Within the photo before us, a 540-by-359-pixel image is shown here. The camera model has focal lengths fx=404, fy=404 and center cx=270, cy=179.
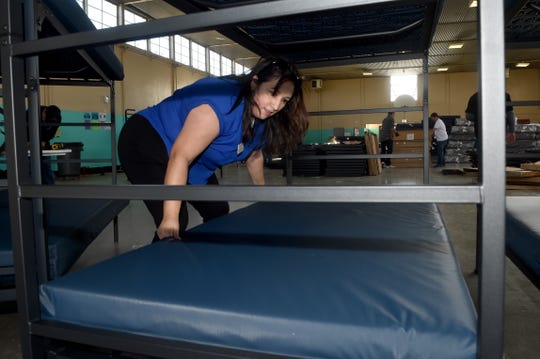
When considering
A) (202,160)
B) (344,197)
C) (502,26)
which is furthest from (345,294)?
(202,160)

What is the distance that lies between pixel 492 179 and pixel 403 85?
54.9 ft

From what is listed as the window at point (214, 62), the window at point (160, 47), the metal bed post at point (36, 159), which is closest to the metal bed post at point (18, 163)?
the metal bed post at point (36, 159)

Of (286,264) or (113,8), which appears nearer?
(286,264)

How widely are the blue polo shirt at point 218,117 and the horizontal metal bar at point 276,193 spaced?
0.57 m

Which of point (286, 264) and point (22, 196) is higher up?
point (22, 196)

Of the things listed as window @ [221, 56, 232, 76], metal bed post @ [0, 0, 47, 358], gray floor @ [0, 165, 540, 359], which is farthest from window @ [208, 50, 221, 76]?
metal bed post @ [0, 0, 47, 358]

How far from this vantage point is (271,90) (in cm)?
143

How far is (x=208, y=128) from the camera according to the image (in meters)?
Answer: 1.31

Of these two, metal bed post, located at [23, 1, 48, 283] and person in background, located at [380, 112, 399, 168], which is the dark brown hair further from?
person in background, located at [380, 112, 399, 168]

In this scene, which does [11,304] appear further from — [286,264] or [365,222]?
[365,222]

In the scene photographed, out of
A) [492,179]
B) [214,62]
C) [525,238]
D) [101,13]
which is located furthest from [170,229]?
[214,62]

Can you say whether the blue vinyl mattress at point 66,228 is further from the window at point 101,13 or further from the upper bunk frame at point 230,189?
the window at point 101,13

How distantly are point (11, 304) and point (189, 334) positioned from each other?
4.44 feet

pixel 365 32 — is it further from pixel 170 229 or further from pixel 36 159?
pixel 36 159
